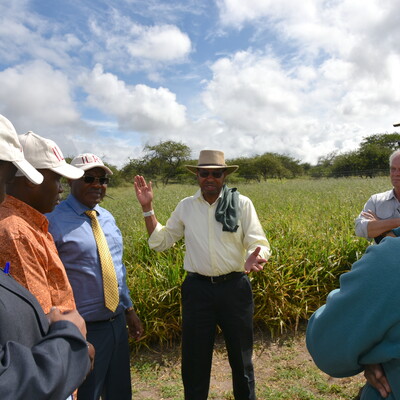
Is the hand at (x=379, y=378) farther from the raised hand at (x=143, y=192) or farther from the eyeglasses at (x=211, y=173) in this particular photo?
the raised hand at (x=143, y=192)

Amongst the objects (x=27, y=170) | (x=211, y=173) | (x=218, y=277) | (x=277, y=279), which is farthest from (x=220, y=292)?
(x=27, y=170)

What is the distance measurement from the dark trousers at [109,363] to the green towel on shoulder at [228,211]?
→ 1072 millimetres

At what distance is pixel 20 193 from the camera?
5.20ft

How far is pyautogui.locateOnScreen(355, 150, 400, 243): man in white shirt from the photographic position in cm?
264

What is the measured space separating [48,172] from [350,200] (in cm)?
831

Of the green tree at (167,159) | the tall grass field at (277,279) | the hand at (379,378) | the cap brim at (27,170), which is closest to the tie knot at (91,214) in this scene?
the cap brim at (27,170)

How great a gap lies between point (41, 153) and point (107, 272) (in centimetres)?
95

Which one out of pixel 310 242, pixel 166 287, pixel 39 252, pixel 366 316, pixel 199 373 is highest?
pixel 39 252

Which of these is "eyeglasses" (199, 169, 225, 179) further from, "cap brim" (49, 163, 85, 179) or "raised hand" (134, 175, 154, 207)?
"cap brim" (49, 163, 85, 179)

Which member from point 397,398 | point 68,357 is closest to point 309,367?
point 397,398

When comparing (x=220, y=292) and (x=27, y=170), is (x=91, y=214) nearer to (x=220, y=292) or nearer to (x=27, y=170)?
(x=220, y=292)

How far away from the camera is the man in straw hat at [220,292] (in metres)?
2.60

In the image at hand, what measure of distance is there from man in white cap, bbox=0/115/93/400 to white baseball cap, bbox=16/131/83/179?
2.03ft

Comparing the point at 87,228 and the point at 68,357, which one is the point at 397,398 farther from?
the point at 87,228
